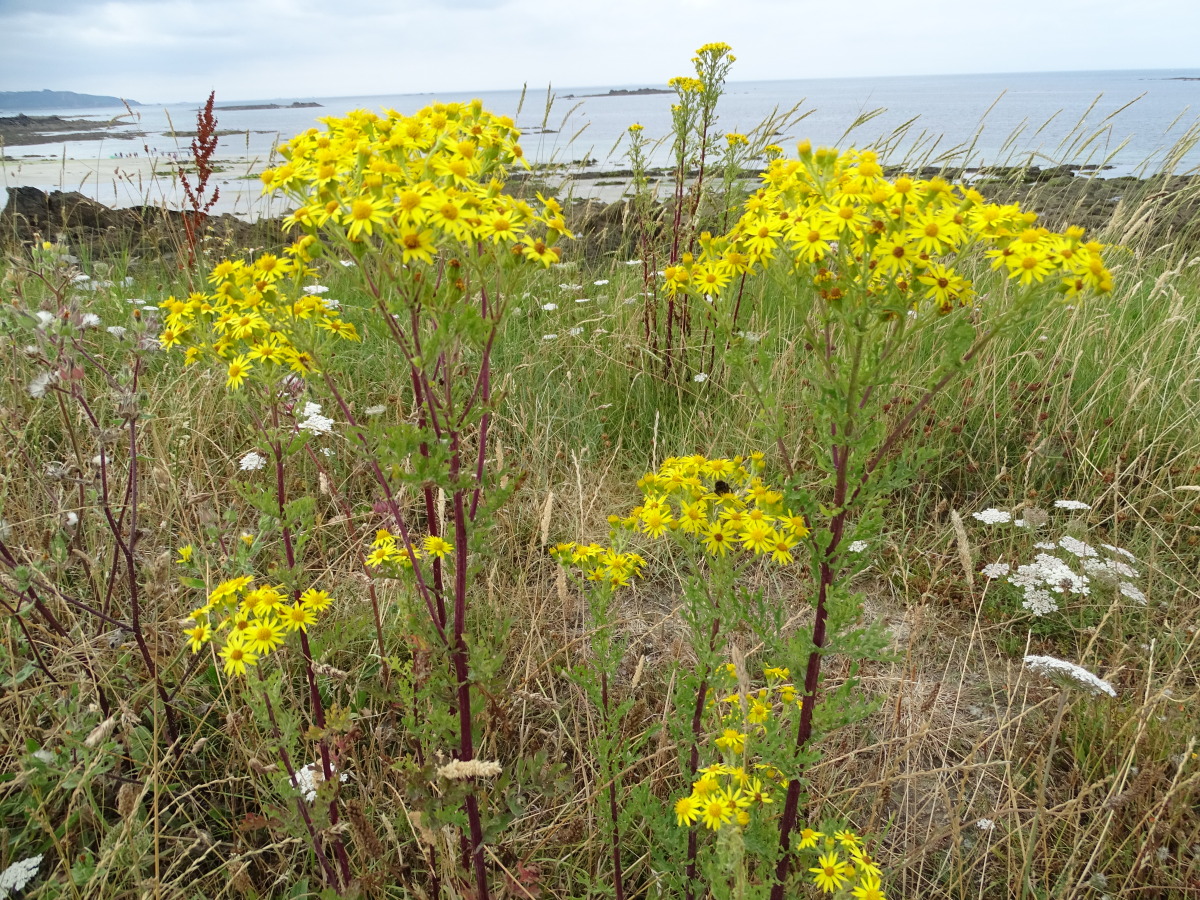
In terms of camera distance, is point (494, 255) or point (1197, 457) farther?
point (1197, 457)

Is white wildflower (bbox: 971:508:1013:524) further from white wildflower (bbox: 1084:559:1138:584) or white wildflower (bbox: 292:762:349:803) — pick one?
white wildflower (bbox: 292:762:349:803)

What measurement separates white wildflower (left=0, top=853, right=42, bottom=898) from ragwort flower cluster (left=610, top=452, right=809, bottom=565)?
1.40m

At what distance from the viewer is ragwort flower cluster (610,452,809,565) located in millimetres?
1458

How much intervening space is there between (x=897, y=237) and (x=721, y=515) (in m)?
0.63

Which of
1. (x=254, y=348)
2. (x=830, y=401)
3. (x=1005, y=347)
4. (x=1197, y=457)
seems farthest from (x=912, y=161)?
(x=254, y=348)

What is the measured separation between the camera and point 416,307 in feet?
4.03

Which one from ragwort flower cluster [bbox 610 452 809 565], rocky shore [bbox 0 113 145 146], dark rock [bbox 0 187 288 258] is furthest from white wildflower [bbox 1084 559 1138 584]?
rocky shore [bbox 0 113 145 146]

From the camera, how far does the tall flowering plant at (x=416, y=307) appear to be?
46.6 inches

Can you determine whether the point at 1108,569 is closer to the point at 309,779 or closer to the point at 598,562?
the point at 598,562

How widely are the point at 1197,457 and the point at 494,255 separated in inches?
122

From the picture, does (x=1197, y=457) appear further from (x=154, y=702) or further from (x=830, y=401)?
(x=154, y=702)

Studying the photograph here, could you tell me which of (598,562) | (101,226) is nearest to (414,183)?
(598,562)

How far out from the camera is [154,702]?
184cm

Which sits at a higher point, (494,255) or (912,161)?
(912,161)
